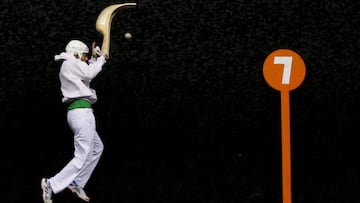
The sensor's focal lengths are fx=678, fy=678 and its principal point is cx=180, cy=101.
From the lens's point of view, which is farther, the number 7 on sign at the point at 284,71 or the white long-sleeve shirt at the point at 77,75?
the white long-sleeve shirt at the point at 77,75

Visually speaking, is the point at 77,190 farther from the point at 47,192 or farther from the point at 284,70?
the point at 284,70

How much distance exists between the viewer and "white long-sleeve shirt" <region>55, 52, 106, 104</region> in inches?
171

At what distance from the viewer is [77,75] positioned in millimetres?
4379

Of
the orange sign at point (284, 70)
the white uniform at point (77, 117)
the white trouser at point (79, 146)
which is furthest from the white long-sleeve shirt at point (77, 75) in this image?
the orange sign at point (284, 70)

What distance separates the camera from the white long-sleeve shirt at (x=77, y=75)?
435 cm

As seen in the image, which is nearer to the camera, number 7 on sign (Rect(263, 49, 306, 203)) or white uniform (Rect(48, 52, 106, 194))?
number 7 on sign (Rect(263, 49, 306, 203))

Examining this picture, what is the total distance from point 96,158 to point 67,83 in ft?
1.81

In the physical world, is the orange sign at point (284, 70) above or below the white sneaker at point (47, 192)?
above

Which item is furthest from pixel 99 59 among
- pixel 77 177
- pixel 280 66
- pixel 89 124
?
pixel 280 66

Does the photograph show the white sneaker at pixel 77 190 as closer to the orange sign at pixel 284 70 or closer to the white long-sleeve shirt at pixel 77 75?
the white long-sleeve shirt at pixel 77 75

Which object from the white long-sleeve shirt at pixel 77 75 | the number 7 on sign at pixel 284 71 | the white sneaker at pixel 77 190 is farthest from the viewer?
the white sneaker at pixel 77 190

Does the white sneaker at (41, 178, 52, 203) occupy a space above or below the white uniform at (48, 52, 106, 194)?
below

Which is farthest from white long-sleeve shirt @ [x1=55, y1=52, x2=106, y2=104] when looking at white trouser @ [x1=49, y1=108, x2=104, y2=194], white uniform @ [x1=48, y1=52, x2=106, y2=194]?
white trouser @ [x1=49, y1=108, x2=104, y2=194]

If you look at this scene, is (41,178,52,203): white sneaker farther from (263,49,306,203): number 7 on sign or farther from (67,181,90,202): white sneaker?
(263,49,306,203): number 7 on sign
